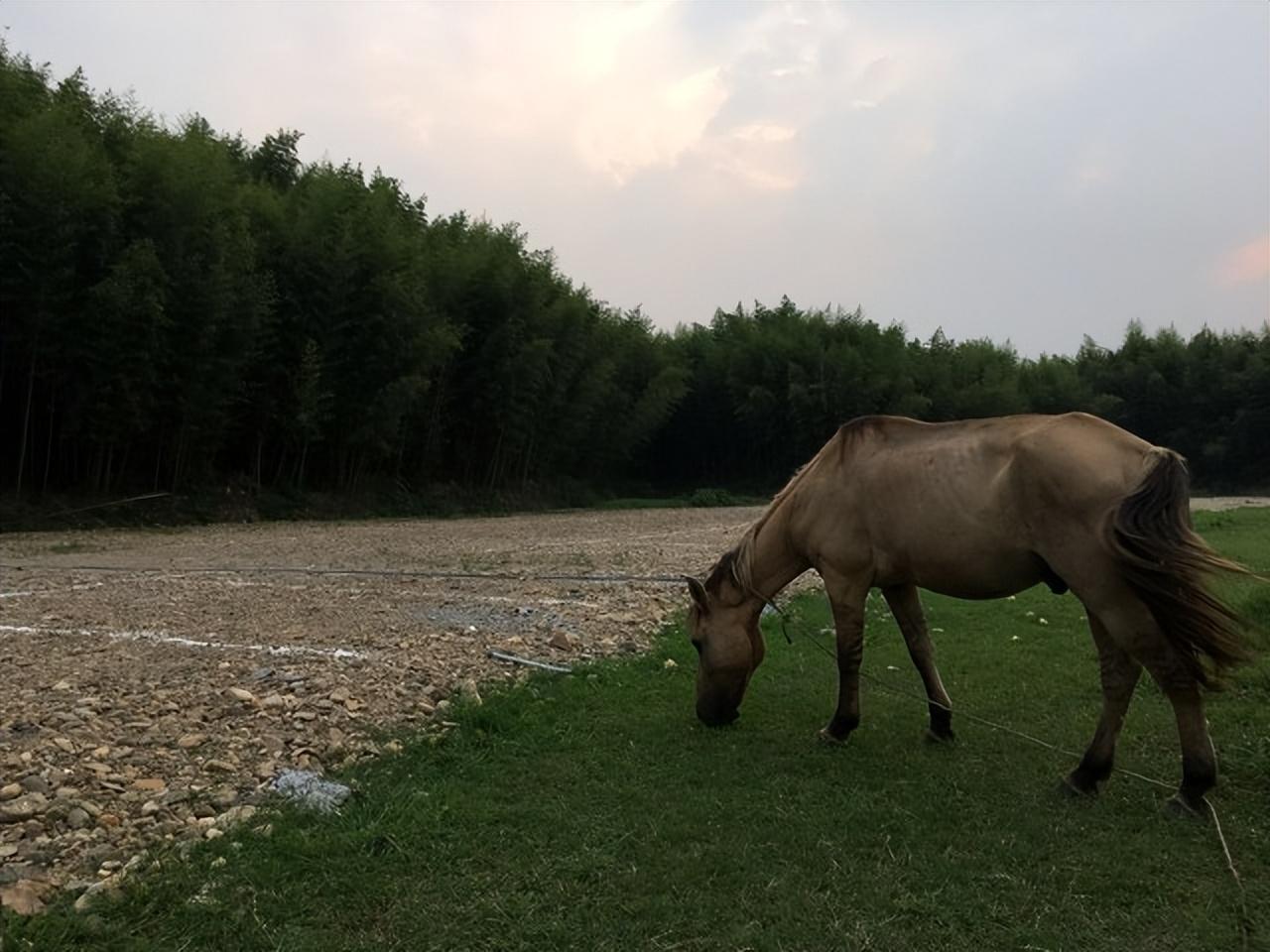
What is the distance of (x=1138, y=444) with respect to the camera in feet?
12.4

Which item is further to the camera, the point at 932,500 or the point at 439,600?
the point at 439,600

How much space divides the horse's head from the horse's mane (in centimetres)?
1

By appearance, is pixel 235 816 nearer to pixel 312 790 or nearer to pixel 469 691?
pixel 312 790

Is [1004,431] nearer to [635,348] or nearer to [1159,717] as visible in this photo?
[1159,717]

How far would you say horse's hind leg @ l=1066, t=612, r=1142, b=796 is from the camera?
3787 millimetres

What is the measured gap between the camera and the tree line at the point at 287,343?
47.4 feet

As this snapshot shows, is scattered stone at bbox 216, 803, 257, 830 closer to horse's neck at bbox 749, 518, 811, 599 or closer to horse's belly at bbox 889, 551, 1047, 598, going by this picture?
horse's neck at bbox 749, 518, 811, 599

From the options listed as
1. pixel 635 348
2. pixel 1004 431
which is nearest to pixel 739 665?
pixel 1004 431

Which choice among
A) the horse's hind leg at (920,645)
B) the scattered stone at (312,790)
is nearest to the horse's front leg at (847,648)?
the horse's hind leg at (920,645)

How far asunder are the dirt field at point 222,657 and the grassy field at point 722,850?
44 cm

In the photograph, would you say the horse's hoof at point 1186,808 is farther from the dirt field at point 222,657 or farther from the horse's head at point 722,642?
the dirt field at point 222,657

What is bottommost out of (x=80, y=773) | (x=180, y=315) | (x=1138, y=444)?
(x=80, y=773)

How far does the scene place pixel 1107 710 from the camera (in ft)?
12.7

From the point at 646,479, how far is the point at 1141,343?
85.3ft
